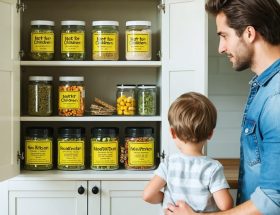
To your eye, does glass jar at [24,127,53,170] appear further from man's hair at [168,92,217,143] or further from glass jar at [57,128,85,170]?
man's hair at [168,92,217,143]

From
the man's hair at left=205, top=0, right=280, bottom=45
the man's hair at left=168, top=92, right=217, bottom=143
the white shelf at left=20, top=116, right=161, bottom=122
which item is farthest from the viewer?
the white shelf at left=20, top=116, right=161, bottom=122

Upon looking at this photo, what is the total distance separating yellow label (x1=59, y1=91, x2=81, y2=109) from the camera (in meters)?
2.33

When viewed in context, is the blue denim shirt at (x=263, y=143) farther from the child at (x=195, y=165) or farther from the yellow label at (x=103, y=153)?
the yellow label at (x=103, y=153)

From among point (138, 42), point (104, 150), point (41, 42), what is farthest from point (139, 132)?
point (41, 42)

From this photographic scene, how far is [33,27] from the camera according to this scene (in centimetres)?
236

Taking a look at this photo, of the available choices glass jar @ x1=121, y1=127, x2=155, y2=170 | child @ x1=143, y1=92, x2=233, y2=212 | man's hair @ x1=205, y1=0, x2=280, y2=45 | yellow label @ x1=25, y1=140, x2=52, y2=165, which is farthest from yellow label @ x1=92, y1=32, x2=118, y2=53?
man's hair @ x1=205, y1=0, x2=280, y2=45

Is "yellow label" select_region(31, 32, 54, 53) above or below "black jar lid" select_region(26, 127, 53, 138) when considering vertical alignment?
above

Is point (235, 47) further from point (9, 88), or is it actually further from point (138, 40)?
point (9, 88)

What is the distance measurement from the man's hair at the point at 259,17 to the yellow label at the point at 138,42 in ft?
2.74

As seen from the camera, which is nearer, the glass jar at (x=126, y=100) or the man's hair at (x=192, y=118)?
the man's hair at (x=192, y=118)

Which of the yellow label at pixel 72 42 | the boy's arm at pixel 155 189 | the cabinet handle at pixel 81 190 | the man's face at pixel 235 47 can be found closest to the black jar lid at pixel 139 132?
the cabinet handle at pixel 81 190

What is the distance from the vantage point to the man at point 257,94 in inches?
54.0

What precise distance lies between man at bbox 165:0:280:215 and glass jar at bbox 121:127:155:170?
28.3 inches

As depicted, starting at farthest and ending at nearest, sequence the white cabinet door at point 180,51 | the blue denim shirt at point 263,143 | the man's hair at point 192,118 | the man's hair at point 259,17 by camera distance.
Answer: the white cabinet door at point 180,51 → the man's hair at point 192,118 → the man's hair at point 259,17 → the blue denim shirt at point 263,143
